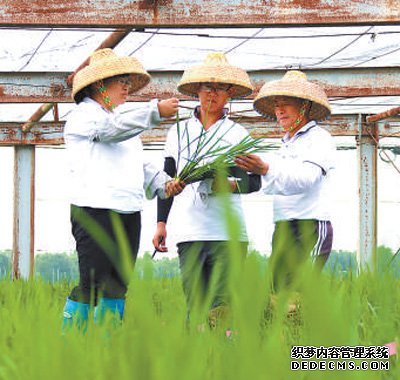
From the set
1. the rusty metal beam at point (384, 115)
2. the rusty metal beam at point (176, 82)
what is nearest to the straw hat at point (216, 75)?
the rusty metal beam at point (176, 82)

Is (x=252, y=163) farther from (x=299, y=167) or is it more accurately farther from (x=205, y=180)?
(x=205, y=180)

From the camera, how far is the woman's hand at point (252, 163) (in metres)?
2.39

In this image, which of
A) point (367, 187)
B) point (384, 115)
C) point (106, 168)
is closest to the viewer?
point (106, 168)

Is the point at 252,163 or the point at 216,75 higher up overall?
the point at 216,75

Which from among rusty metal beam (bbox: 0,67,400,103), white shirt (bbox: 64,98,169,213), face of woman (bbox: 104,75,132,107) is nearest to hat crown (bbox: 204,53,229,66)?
face of woman (bbox: 104,75,132,107)

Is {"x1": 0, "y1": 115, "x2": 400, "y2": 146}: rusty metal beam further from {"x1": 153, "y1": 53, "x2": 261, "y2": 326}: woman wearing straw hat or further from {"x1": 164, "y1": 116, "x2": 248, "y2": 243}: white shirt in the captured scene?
{"x1": 164, "y1": 116, "x2": 248, "y2": 243}: white shirt

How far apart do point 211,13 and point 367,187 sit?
16.7ft

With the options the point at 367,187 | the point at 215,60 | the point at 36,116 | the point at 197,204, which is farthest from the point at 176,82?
the point at 197,204

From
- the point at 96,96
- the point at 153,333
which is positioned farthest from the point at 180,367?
the point at 96,96

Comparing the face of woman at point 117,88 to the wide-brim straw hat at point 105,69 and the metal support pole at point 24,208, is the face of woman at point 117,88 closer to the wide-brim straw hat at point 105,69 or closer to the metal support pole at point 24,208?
the wide-brim straw hat at point 105,69

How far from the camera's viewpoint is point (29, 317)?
1259 mm

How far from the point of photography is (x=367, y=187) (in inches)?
321

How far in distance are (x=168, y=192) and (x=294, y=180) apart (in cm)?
43

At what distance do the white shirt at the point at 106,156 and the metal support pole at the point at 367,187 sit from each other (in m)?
5.67
